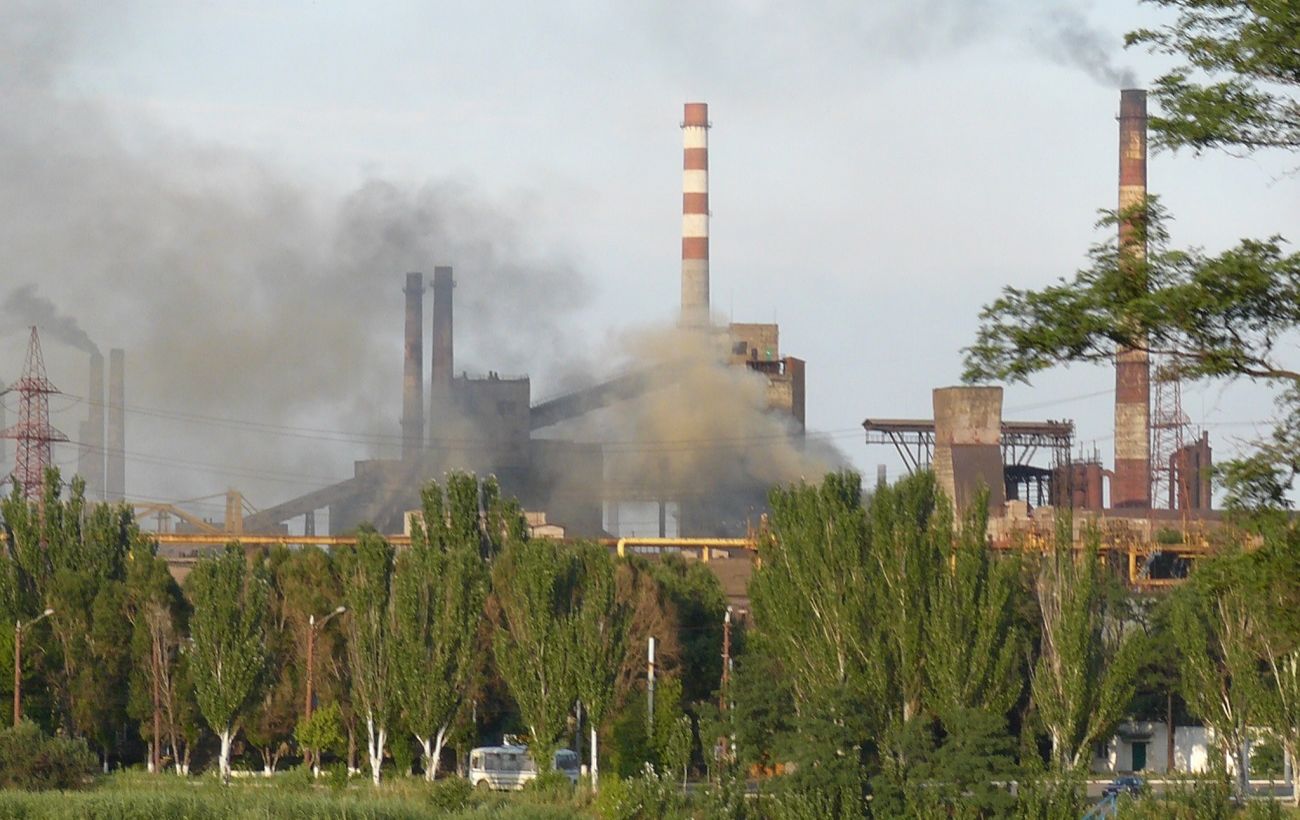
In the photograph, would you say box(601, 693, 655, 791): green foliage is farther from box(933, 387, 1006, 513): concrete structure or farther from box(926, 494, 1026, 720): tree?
box(933, 387, 1006, 513): concrete structure

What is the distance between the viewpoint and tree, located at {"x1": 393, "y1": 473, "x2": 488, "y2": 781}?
38.8 meters

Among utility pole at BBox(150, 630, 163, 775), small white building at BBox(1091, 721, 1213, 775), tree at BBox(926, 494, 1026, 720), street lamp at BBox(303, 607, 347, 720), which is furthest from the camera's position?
small white building at BBox(1091, 721, 1213, 775)

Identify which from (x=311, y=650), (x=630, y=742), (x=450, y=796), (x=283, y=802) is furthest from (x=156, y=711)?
(x=283, y=802)

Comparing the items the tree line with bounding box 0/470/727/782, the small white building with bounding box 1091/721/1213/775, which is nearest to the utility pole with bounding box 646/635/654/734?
the tree line with bounding box 0/470/727/782

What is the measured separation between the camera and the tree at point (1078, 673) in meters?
36.1

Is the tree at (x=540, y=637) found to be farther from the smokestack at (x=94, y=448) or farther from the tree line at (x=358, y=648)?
the smokestack at (x=94, y=448)

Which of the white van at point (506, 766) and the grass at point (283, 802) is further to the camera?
the white van at point (506, 766)

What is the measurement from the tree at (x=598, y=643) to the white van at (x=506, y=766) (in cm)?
67

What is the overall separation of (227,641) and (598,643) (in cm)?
851

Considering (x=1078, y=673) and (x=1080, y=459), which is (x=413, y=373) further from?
(x=1078, y=673)

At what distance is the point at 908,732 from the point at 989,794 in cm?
291

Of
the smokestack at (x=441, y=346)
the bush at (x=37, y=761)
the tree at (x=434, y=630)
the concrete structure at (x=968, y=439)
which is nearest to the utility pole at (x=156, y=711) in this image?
the bush at (x=37, y=761)

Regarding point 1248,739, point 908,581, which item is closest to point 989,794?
point 908,581

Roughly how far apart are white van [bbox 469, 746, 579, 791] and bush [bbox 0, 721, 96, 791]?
8.03 metres
